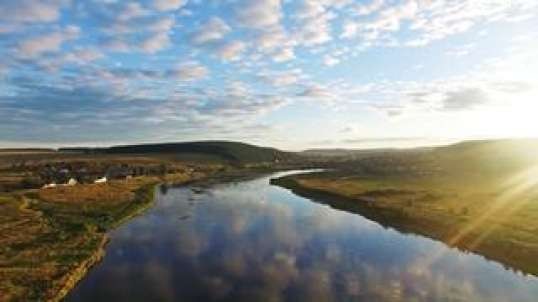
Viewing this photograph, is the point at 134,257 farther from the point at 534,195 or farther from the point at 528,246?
the point at 534,195

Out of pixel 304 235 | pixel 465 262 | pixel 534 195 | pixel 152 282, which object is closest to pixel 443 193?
pixel 534 195

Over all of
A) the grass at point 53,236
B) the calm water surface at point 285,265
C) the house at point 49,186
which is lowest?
the calm water surface at point 285,265

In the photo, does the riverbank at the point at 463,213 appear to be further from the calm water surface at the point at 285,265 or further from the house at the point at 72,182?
the house at the point at 72,182

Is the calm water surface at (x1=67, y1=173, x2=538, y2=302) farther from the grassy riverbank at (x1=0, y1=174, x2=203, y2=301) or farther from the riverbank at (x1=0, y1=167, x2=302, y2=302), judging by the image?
the grassy riverbank at (x1=0, y1=174, x2=203, y2=301)

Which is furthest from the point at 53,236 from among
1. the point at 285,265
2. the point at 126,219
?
the point at 285,265

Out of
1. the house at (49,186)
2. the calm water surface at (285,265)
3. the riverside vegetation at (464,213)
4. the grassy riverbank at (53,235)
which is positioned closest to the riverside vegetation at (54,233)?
the grassy riverbank at (53,235)
